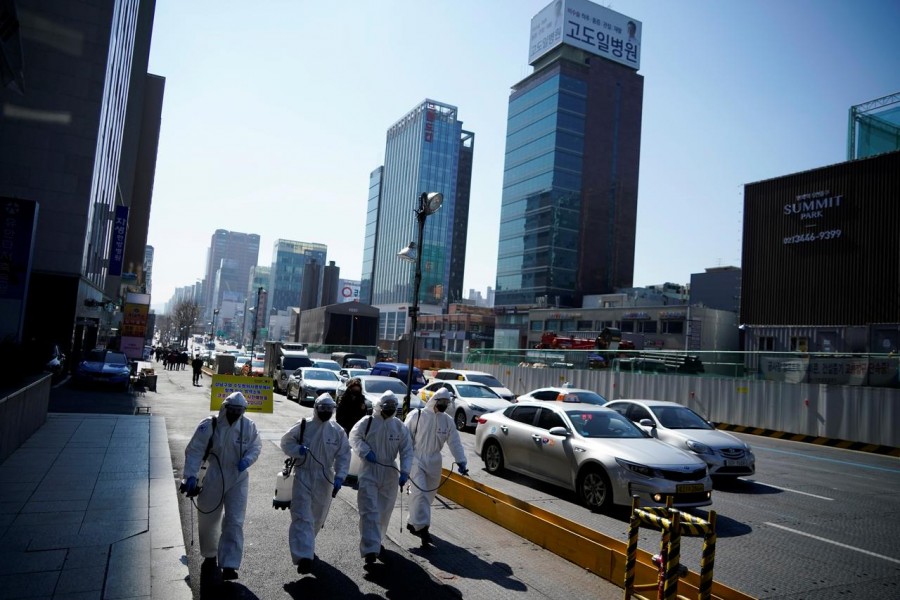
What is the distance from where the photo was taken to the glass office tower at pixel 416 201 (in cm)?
13625

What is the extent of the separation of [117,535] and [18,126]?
25467mm

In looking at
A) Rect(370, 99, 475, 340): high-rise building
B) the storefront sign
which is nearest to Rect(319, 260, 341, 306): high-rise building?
Rect(370, 99, 475, 340): high-rise building

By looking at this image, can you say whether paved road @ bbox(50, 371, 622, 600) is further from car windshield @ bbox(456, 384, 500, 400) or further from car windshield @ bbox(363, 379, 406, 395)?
car windshield @ bbox(456, 384, 500, 400)

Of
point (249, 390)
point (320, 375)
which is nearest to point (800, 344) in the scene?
point (320, 375)

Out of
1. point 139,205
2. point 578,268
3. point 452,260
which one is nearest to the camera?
point 139,205

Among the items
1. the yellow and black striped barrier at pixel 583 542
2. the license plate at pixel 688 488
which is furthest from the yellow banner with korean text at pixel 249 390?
the license plate at pixel 688 488

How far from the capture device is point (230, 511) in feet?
17.4

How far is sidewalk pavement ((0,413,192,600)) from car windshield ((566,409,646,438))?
19.0 ft

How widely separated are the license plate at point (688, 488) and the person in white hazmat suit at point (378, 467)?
12.4 ft

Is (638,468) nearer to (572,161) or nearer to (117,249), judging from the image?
(117,249)

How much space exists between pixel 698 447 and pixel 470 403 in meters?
7.19

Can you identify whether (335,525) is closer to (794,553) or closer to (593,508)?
(593,508)

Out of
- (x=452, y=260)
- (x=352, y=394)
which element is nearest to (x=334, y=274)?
(x=452, y=260)

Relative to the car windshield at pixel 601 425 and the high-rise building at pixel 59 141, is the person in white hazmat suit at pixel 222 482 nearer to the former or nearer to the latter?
the car windshield at pixel 601 425
